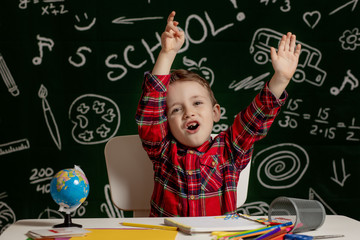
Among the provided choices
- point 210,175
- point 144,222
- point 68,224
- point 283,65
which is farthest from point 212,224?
point 283,65

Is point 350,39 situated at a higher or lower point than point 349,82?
higher

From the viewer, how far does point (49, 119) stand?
228 cm

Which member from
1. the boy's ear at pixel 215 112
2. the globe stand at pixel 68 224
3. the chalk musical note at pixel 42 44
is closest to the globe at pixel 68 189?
the globe stand at pixel 68 224

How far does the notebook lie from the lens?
38.6 inches

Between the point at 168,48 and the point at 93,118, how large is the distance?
918 millimetres

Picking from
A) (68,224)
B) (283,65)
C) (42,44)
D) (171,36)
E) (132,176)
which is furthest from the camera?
(42,44)

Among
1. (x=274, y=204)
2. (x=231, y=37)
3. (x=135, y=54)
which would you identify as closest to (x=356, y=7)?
(x=231, y=37)

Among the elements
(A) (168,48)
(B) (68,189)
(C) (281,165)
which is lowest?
(C) (281,165)

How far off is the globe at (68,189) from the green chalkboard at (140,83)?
1214 mm

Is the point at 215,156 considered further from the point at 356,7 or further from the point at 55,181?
the point at 356,7

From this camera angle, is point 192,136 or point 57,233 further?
point 192,136

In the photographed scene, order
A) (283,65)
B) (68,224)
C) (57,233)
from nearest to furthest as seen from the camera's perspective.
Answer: (57,233), (68,224), (283,65)

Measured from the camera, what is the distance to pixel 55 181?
1083 millimetres

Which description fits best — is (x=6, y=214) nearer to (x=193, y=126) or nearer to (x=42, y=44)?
(x=42, y=44)
